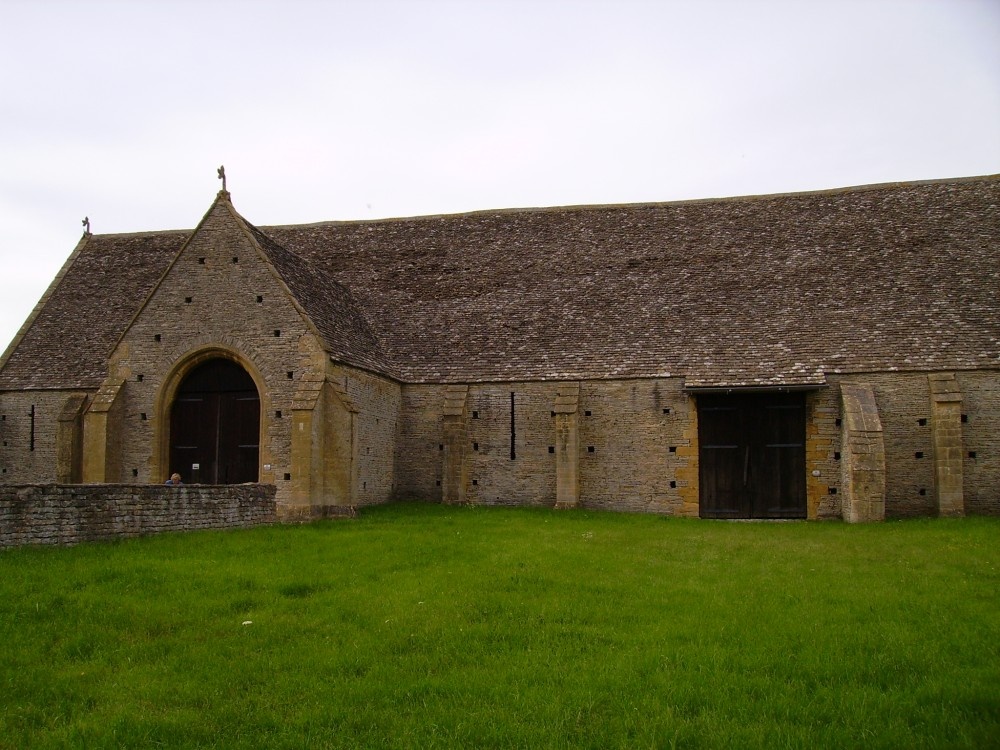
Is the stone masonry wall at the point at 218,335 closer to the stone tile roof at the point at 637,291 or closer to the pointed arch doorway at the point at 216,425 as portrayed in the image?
the pointed arch doorway at the point at 216,425

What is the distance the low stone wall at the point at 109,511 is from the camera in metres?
14.4

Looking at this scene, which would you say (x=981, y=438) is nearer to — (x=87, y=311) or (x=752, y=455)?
(x=752, y=455)

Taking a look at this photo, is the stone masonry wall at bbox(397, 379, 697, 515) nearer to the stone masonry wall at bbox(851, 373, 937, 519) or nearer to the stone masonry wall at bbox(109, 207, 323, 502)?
the stone masonry wall at bbox(851, 373, 937, 519)

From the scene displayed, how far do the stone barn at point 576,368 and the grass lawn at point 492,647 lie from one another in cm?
766

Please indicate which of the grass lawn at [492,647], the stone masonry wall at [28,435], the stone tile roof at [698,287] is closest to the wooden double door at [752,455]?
the stone tile roof at [698,287]

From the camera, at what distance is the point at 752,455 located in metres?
25.2

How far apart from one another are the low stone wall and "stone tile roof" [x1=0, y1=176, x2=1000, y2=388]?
582 cm

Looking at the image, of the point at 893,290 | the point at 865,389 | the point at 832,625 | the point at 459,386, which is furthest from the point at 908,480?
the point at 832,625

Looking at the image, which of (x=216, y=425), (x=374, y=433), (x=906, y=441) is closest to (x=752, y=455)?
(x=906, y=441)

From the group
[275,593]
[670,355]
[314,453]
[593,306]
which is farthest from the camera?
[593,306]

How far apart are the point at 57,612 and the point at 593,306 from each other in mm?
19545

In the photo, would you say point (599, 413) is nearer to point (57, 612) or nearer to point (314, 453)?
point (314, 453)

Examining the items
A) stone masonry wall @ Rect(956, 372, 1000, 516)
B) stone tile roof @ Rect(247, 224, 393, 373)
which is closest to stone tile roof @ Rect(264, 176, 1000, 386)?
stone masonry wall @ Rect(956, 372, 1000, 516)

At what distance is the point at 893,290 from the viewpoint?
25.8 m
